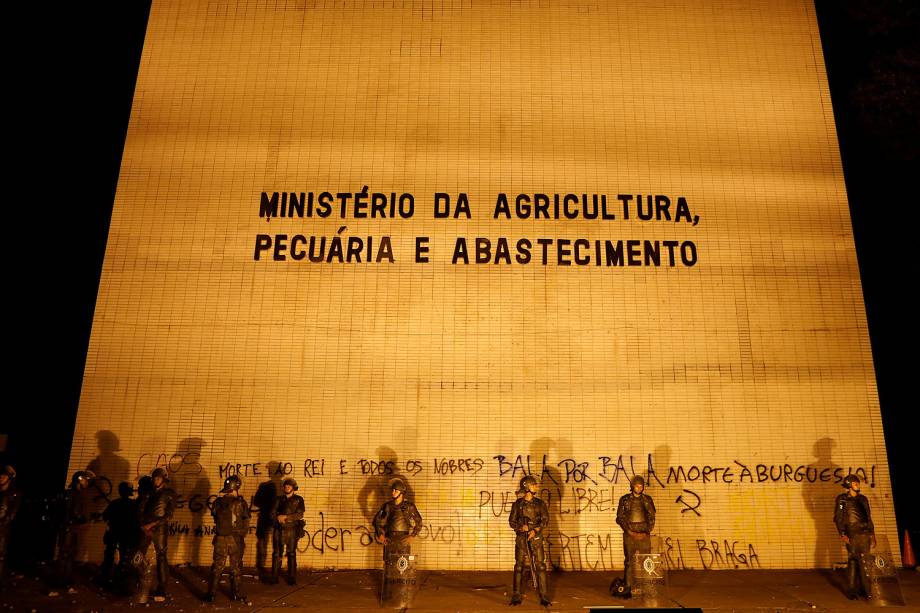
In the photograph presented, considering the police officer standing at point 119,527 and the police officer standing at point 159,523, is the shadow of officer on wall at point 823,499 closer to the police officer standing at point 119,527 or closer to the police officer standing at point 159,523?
the police officer standing at point 159,523

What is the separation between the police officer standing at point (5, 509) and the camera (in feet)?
28.9

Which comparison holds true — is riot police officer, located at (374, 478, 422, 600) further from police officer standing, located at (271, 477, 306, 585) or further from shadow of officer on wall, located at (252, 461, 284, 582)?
shadow of officer on wall, located at (252, 461, 284, 582)

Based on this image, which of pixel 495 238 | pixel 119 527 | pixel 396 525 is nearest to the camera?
pixel 396 525

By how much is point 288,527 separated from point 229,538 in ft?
3.50

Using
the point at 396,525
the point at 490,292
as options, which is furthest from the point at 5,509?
the point at 490,292

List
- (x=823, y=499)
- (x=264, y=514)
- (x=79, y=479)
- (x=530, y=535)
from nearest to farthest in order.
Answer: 1. (x=530, y=535)
2. (x=79, y=479)
3. (x=264, y=514)
4. (x=823, y=499)

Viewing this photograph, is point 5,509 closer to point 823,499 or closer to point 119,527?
point 119,527

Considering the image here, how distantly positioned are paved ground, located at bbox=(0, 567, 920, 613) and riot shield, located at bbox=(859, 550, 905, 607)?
0.16 meters

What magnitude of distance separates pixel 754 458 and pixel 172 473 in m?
9.95

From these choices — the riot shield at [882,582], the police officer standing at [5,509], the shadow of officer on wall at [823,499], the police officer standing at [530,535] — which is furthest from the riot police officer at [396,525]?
the shadow of officer on wall at [823,499]

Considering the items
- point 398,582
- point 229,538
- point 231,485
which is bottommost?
point 398,582

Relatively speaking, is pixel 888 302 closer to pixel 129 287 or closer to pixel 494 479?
pixel 494 479

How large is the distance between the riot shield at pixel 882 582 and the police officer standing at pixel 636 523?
2.91 metres

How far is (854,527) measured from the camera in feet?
29.3
